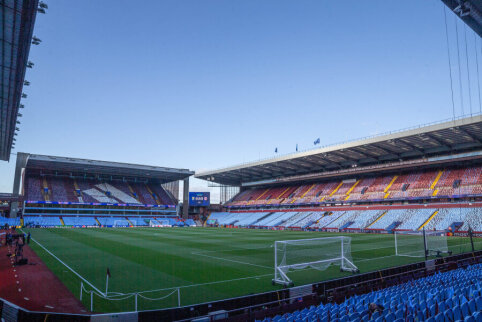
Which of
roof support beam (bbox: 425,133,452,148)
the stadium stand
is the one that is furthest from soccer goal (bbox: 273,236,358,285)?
roof support beam (bbox: 425,133,452,148)

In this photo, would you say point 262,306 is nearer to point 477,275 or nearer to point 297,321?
point 297,321

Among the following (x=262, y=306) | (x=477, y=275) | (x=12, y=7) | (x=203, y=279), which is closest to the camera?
(x=262, y=306)

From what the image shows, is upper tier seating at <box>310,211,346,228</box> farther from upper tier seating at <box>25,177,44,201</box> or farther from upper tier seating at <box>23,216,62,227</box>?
upper tier seating at <box>25,177,44,201</box>

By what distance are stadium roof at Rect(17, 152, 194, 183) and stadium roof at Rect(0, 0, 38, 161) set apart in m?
43.1

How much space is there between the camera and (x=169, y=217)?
276 feet

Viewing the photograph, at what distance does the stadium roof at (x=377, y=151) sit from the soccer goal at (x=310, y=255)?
2588 cm

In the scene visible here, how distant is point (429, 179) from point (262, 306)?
54.5 metres

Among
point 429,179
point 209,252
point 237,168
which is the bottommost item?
point 209,252

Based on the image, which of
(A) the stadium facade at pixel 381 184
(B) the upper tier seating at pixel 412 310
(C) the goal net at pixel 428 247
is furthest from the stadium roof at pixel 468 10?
(A) the stadium facade at pixel 381 184

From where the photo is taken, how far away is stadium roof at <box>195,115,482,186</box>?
45.2m

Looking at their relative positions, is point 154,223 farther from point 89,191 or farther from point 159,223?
point 89,191

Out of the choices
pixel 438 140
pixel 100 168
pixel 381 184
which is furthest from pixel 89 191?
→ pixel 438 140

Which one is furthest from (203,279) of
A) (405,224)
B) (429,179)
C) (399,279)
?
(429,179)

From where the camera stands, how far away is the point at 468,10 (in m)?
14.0
